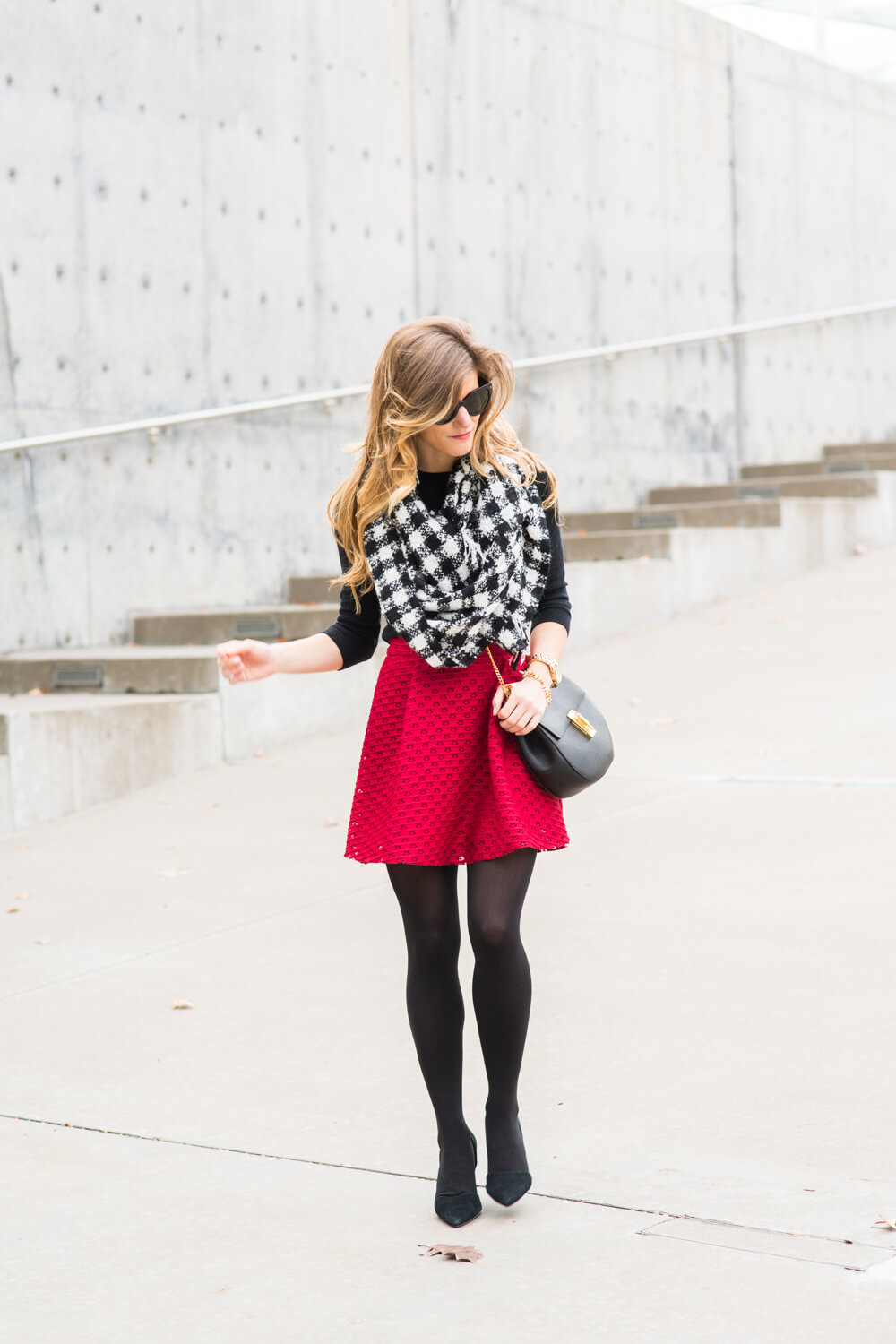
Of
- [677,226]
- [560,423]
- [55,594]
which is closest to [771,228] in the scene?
[677,226]

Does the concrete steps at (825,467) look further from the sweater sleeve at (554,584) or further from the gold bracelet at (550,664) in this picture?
the gold bracelet at (550,664)

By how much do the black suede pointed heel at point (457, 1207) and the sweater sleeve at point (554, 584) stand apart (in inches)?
42.9

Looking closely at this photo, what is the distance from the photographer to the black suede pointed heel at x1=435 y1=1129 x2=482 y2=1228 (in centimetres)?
315

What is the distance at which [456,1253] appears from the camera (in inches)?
118

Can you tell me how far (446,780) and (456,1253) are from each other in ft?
2.74

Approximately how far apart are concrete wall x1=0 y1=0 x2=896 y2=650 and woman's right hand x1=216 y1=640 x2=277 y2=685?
5952 mm

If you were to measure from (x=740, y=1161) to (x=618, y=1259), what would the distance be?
49 cm

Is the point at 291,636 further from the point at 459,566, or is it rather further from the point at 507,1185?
the point at 507,1185

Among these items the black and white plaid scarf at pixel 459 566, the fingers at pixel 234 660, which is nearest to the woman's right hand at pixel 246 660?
the fingers at pixel 234 660

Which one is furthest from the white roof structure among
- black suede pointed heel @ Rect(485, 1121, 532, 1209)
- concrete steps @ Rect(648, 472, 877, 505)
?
black suede pointed heel @ Rect(485, 1121, 532, 1209)

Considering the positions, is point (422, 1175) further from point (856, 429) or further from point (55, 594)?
point (856, 429)

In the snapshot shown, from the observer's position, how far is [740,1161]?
3.34 metres

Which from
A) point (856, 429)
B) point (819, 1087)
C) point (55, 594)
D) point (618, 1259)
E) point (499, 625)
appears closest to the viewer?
point (618, 1259)

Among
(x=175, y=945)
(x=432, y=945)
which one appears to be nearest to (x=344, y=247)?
(x=175, y=945)
